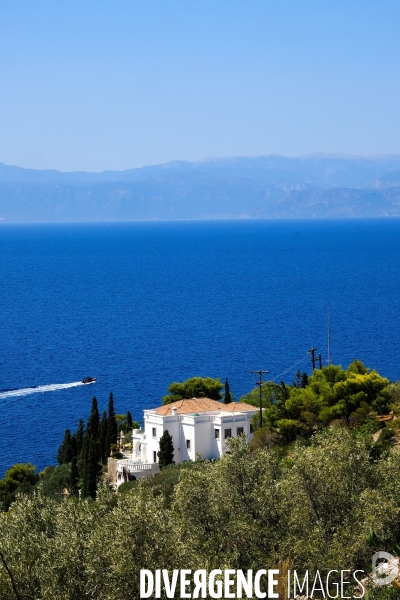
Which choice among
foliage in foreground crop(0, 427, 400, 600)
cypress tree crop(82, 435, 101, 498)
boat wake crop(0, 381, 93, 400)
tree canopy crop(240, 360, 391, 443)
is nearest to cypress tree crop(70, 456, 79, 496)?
cypress tree crop(82, 435, 101, 498)

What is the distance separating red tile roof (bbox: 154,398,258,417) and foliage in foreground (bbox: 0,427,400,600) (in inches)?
908

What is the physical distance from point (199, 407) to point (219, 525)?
94.9 feet

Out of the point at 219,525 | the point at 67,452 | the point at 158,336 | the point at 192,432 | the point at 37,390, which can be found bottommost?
the point at 37,390

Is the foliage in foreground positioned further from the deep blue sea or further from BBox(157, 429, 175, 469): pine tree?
the deep blue sea

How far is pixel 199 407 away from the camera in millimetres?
54562

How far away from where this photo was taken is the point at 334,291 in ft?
503

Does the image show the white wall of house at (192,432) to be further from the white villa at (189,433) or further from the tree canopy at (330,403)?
the tree canopy at (330,403)

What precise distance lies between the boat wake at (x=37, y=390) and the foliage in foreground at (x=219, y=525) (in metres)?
52.8

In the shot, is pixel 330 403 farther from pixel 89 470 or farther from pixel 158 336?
pixel 158 336

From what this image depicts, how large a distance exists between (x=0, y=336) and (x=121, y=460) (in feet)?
216

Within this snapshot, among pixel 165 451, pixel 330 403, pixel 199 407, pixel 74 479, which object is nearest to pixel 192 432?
pixel 165 451

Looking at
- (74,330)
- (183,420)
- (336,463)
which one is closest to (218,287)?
(74,330)

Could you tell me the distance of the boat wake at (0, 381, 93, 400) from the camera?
80.5m

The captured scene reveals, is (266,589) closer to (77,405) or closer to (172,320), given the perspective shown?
(77,405)
